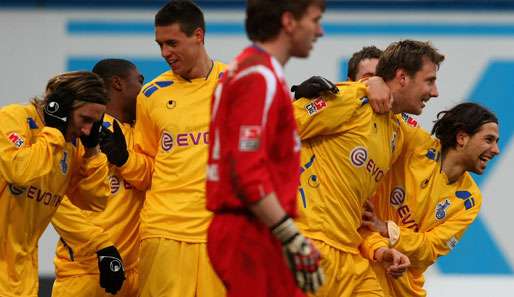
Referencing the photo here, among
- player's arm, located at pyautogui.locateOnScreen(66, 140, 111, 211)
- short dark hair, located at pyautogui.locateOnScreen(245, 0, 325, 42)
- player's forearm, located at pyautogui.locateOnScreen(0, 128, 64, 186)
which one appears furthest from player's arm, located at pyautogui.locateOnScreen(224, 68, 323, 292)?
player's arm, located at pyautogui.locateOnScreen(66, 140, 111, 211)

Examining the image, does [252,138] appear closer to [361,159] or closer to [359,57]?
[361,159]

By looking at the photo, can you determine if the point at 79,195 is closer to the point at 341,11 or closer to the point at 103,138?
the point at 103,138

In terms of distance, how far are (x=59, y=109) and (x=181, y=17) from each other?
0.94m

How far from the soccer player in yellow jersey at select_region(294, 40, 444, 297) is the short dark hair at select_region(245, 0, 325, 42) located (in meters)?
1.54

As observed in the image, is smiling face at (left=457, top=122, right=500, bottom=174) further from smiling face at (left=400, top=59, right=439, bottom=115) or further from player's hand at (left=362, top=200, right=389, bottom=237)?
player's hand at (left=362, top=200, right=389, bottom=237)

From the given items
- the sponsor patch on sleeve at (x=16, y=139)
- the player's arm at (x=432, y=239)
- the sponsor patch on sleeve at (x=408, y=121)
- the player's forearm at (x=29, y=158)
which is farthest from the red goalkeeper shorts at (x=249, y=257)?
the sponsor patch on sleeve at (x=408, y=121)

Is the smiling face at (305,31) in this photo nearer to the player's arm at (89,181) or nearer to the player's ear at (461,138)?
the player's arm at (89,181)

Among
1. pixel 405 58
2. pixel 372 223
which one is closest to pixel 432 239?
pixel 372 223

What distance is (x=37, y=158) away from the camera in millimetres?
6098

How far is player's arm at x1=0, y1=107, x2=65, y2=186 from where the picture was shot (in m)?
6.07

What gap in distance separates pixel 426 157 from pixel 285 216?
2.49m

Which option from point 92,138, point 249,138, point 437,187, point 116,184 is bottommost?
point 116,184

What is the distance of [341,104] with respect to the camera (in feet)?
21.2

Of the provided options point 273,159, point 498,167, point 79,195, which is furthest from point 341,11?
point 273,159
